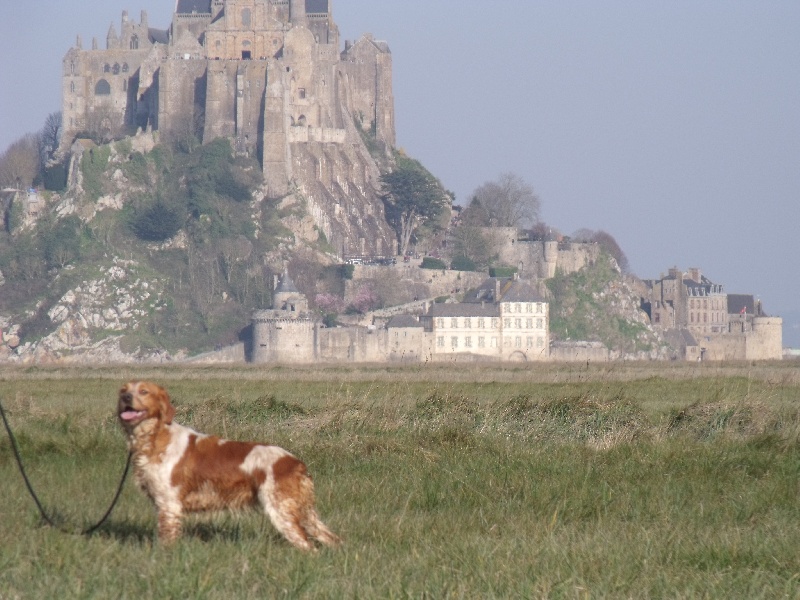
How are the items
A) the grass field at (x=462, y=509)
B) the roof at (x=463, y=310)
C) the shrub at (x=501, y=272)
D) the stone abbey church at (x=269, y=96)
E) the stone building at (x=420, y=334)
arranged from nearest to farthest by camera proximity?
the grass field at (x=462, y=509) → the stone building at (x=420, y=334) → the roof at (x=463, y=310) → the stone abbey church at (x=269, y=96) → the shrub at (x=501, y=272)

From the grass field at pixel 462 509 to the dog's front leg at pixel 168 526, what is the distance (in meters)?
0.10

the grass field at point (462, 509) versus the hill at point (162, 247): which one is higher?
the hill at point (162, 247)

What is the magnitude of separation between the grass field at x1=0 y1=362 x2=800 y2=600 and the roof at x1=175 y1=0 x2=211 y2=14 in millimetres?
88666

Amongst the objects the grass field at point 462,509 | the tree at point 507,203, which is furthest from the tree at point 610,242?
the grass field at point 462,509

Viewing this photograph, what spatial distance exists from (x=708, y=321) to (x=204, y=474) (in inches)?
4083

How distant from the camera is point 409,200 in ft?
336

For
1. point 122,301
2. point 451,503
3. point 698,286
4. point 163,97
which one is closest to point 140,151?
point 163,97

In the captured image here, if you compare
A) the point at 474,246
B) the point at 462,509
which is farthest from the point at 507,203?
the point at 462,509

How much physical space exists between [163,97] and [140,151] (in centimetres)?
372

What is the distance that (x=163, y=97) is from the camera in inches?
3824

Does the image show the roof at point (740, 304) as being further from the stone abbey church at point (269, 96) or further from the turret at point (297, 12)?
the turret at point (297, 12)

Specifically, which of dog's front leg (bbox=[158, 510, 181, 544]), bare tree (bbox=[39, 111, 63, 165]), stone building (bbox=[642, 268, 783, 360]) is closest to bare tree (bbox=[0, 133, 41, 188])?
bare tree (bbox=[39, 111, 63, 165])

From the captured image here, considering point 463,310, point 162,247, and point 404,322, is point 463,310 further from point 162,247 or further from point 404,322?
point 162,247

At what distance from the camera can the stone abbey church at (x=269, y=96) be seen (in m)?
96.7
